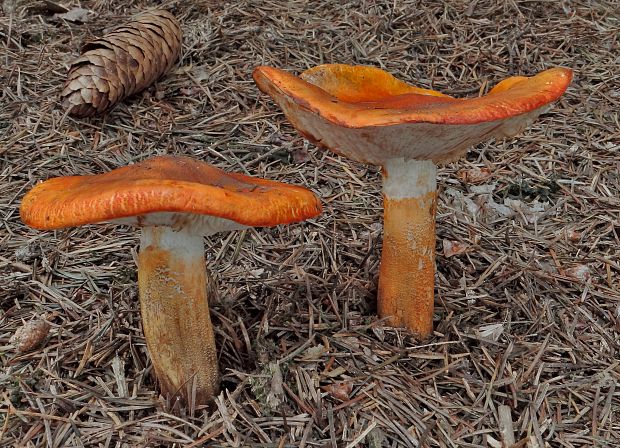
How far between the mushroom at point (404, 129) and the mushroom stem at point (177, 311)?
0.66 metres

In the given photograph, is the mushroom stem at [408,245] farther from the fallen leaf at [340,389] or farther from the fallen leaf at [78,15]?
the fallen leaf at [78,15]

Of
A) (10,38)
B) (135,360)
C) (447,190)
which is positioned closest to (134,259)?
(135,360)

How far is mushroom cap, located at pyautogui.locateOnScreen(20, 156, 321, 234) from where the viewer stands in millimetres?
1703

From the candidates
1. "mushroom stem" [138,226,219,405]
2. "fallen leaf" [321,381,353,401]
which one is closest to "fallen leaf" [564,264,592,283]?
"fallen leaf" [321,381,353,401]

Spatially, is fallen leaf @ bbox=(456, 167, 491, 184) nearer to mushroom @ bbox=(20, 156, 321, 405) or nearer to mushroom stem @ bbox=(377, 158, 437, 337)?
mushroom stem @ bbox=(377, 158, 437, 337)

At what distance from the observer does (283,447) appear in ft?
6.94

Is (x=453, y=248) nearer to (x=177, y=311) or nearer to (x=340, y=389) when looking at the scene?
(x=340, y=389)

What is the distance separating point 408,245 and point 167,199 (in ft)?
4.25

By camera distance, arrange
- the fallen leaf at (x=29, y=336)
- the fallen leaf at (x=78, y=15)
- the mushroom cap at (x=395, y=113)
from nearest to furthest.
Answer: the mushroom cap at (x=395, y=113)
the fallen leaf at (x=29, y=336)
the fallen leaf at (x=78, y=15)

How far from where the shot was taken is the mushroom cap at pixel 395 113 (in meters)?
2.00

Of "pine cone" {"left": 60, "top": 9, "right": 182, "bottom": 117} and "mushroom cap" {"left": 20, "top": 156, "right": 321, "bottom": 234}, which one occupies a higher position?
"mushroom cap" {"left": 20, "top": 156, "right": 321, "bottom": 234}

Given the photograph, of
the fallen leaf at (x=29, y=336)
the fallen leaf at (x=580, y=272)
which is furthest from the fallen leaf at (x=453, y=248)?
the fallen leaf at (x=29, y=336)

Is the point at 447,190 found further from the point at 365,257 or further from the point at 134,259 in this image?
the point at 134,259

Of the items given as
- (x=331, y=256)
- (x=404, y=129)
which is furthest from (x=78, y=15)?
(x=404, y=129)
